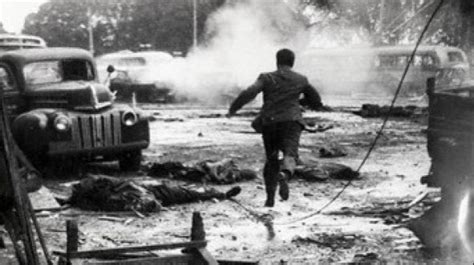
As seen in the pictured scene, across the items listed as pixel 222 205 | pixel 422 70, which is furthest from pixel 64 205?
pixel 422 70

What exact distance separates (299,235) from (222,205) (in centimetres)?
176

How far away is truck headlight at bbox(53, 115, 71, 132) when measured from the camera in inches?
393

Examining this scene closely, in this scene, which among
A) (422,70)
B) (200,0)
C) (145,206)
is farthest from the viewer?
(200,0)

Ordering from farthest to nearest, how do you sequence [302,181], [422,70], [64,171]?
1. [422,70]
2. [64,171]
3. [302,181]

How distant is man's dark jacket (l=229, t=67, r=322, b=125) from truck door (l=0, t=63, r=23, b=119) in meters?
4.44

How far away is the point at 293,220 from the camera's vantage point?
7.34 m

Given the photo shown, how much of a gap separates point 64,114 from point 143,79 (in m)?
19.5

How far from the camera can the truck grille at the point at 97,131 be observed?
10234 mm

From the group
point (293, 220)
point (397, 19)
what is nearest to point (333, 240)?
point (293, 220)

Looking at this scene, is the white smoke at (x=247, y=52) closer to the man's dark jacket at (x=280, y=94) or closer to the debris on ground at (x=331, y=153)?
the debris on ground at (x=331, y=153)

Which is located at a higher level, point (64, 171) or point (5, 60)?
point (5, 60)

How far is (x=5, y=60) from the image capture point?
427 inches

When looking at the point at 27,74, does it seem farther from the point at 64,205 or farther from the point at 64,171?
the point at 64,205

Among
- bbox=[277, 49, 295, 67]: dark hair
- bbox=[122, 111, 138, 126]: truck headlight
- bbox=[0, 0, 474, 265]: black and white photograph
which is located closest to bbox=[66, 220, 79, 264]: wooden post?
bbox=[0, 0, 474, 265]: black and white photograph
